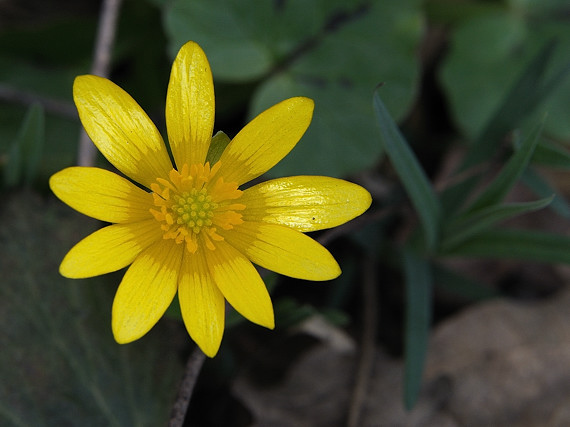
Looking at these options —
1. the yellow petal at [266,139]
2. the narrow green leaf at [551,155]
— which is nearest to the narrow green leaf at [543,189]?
the narrow green leaf at [551,155]

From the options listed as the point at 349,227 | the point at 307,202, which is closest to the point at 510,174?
the point at 349,227

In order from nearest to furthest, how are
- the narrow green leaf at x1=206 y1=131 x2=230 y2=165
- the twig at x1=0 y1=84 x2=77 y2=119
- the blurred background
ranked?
the narrow green leaf at x1=206 y1=131 x2=230 y2=165, the blurred background, the twig at x1=0 y1=84 x2=77 y2=119

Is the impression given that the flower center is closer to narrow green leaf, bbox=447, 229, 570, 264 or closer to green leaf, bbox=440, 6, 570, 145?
narrow green leaf, bbox=447, 229, 570, 264

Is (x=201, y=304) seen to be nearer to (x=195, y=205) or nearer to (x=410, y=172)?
(x=195, y=205)

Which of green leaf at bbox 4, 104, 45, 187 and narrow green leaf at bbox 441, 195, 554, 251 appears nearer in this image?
narrow green leaf at bbox 441, 195, 554, 251

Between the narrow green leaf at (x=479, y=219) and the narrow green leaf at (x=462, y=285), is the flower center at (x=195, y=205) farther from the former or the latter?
the narrow green leaf at (x=462, y=285)

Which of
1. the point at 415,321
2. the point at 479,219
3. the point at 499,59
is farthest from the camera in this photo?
the point at 499,59

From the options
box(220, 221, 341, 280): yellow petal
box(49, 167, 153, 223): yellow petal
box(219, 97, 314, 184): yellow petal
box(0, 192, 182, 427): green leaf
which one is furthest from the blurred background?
box(49, 167, 153, 223): yellow petal
